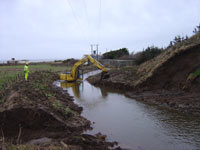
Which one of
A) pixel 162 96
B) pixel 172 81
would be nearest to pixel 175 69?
pixel 172 81

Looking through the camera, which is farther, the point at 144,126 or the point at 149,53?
the point at 149,53

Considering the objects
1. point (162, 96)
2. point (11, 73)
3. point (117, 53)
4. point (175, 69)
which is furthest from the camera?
point (117, 53)

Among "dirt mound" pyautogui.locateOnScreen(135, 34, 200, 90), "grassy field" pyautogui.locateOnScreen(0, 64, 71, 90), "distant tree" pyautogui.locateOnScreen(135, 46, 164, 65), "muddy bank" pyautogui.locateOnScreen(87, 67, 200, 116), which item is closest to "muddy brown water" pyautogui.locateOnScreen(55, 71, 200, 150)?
"muddy bank" pyautogui.locateOnScreen(87, 67, 200, 116)

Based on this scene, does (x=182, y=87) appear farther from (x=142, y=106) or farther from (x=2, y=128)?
(x=2, y=128)

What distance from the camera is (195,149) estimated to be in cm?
809

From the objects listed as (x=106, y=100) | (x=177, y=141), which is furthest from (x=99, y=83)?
(x=177, y=141)

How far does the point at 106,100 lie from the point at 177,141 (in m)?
8.94

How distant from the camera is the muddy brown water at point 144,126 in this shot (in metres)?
8.67

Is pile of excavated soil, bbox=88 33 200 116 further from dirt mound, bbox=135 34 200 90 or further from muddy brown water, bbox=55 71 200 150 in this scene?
muddy brown water, bbox=55 71 200 150

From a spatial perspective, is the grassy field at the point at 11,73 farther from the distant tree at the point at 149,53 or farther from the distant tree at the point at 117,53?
the distant tree at the point at 117,53

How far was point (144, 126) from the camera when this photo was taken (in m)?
10.7

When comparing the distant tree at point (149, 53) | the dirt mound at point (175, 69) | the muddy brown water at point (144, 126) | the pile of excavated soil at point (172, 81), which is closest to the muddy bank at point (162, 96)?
the pile of excavated soil at point (172, 81)

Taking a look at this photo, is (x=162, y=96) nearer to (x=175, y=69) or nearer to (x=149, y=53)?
(x=175, y=69)

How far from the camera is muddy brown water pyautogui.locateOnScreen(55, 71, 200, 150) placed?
8.67m
